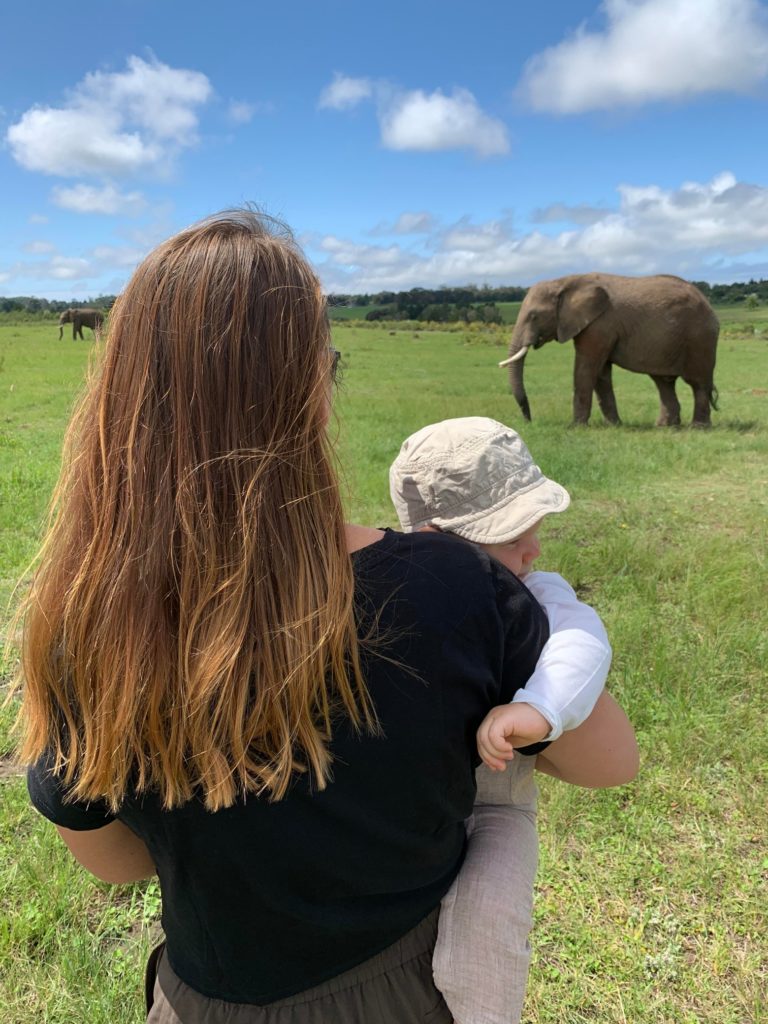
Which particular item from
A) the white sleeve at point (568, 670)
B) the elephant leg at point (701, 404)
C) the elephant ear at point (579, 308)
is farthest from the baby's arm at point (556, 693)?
the elephant leg at point (701, 404)

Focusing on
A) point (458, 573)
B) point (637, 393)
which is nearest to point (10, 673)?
point (458, 573)

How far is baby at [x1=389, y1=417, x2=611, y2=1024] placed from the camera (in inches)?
43.3

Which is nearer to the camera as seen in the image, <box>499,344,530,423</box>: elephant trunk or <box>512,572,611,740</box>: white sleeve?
<box>512,572,611,740</box>: white sleeve

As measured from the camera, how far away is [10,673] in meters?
3.92

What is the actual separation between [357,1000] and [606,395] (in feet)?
41.6

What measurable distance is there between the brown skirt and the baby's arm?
0.35m

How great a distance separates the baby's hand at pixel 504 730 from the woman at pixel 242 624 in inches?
0.9

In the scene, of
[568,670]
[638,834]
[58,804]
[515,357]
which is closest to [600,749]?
[568,670]

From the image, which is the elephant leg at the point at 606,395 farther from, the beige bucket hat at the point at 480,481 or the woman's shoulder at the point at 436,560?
the woman's shoulder at the point at 436,560

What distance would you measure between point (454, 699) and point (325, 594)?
0.73 ft

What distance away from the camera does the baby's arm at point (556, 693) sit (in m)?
1.06

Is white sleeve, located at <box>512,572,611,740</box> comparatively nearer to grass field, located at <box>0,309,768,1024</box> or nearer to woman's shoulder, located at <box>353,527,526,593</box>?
woman's shoulder, located at <box>353,527,526,593</box>

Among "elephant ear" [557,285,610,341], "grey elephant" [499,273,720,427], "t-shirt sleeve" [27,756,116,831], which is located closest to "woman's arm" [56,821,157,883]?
"t-shirt sleeve" [27,756,116,831]

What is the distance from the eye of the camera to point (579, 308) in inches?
498
